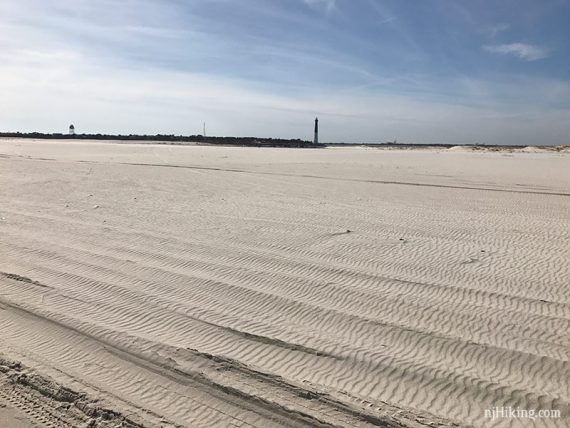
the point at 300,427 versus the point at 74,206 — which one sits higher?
the point at 74,206

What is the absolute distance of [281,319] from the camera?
4.12 meters

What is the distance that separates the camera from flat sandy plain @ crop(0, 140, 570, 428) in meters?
2.94

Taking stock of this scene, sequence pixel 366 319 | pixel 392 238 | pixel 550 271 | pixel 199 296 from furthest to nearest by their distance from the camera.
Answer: pixel 392 238, pixel 550 271, pixel 199 296, pixel 366 319

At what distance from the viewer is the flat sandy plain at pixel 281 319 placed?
9.64 ft

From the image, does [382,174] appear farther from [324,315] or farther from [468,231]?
[324,315]

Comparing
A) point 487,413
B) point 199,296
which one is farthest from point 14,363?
point 487,413

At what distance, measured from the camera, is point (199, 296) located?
4609mm

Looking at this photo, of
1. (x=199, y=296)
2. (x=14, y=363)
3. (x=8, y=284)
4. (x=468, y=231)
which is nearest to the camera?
(x=14, y=363)

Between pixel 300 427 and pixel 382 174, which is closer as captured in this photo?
pixel 300 427

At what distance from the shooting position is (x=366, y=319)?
4090mm

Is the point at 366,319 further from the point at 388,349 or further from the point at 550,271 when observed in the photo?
the point at 550,271

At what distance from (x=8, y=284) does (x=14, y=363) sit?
74.8 inches

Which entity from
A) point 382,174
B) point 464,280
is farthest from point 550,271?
point 382,174

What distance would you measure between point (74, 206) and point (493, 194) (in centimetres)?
1049
